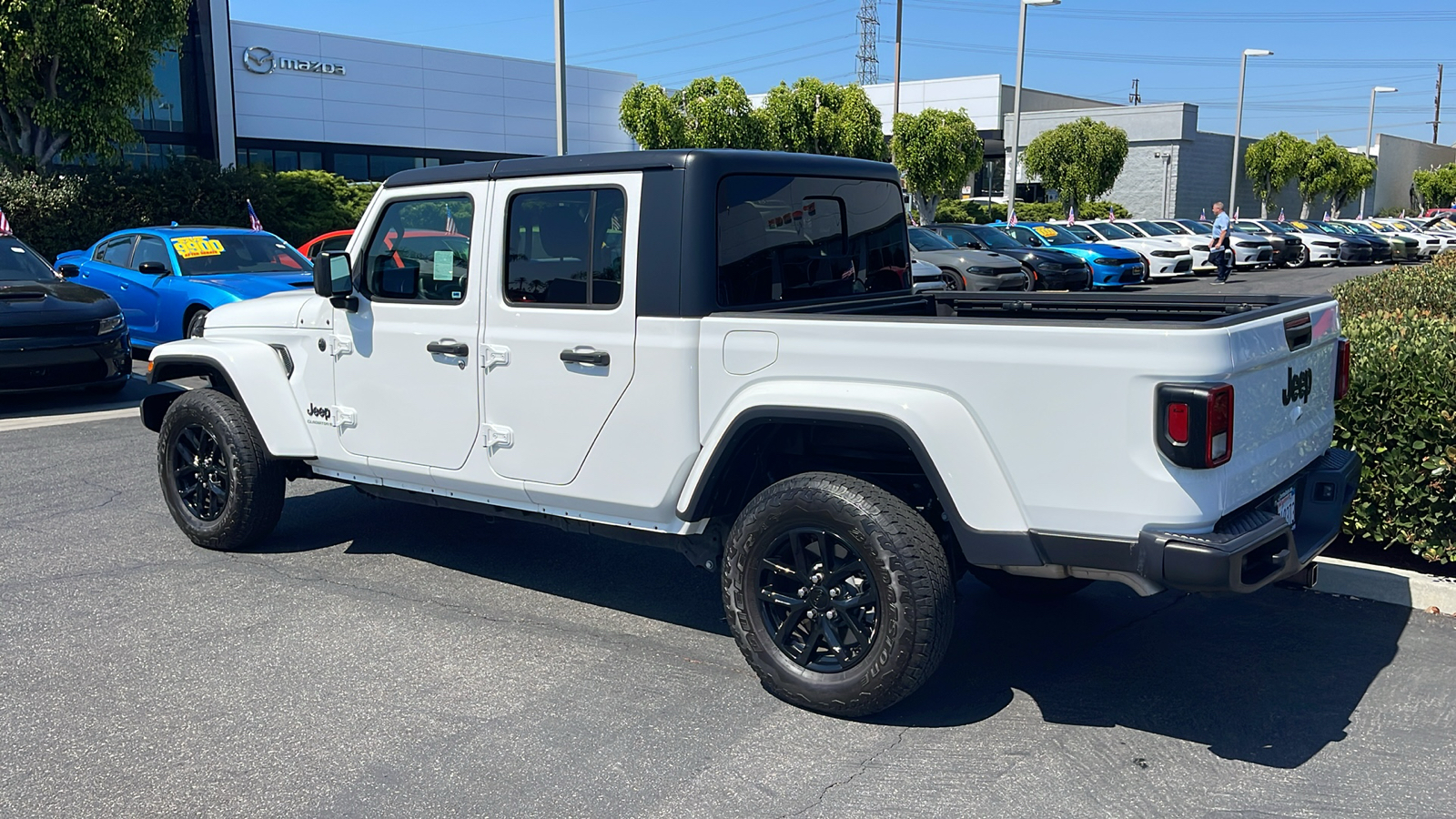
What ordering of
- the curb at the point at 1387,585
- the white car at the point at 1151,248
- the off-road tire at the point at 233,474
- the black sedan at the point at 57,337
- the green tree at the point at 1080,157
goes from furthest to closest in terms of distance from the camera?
the green tree at the point at 1080,157 → the white car at the point at 1151,248 → the black sedan at the point at 57,337 → the off-road tire at the point at 233,474 → the curb at the point at 1387,585

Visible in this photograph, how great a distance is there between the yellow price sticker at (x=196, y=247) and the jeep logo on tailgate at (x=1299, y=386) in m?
11.1

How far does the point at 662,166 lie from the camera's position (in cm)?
439

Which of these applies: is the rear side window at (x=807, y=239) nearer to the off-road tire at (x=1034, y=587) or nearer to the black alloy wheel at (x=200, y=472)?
the off-road tire at (x=1034, y=587)

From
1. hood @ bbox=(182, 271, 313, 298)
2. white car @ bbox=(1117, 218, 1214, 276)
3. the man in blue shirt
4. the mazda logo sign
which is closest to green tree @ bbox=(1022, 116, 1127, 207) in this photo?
white car @ bbox=(1117, 218, 1214, 276)

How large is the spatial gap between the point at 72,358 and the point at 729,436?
821 centimetres

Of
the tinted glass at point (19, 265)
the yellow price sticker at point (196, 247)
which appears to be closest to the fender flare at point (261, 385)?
the tinted glass at point (19, 265)

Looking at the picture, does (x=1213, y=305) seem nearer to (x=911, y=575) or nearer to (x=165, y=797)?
(x=911, y=575)

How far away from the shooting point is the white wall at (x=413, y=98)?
36.8 meters

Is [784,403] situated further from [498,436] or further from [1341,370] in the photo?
[1341,370]

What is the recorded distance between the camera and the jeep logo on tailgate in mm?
4016

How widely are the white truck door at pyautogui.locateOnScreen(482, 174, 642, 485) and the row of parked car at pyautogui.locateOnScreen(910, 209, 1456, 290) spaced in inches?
625

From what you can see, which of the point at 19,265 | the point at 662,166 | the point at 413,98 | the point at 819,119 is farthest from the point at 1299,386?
the point at 413,98

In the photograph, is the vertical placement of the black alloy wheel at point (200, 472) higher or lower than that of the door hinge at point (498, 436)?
lower

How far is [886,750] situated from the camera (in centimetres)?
386
